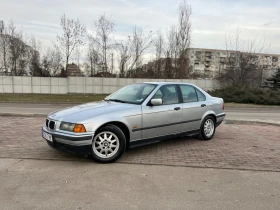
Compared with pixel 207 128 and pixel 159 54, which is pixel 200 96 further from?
pixel 159 54

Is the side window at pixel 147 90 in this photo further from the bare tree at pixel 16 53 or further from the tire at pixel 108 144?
the bare tree at pixel 16 53

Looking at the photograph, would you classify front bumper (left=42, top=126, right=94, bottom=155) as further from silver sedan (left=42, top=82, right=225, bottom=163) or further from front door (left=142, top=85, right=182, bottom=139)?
front door (left=142, top=85, right=182, bottom=139)

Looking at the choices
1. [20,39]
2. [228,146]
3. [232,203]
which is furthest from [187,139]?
[20,39]

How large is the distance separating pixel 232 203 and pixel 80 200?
1930 millimetres

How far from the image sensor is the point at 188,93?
6238 mm

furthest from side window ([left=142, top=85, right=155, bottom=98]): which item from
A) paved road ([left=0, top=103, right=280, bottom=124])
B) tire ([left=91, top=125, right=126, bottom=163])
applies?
paved road ([left=0, top=103, right=280, bottom=124])

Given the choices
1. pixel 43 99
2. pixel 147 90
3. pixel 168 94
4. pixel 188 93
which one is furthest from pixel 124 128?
pixel 43 99

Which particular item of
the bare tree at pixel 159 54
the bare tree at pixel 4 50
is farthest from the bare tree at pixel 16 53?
the bare tree at pixel 159 54

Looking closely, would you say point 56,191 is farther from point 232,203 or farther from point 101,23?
point 101,23

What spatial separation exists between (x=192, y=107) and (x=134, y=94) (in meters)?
1.48

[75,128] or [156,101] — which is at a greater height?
[156,101]

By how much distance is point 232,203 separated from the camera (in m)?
3.25

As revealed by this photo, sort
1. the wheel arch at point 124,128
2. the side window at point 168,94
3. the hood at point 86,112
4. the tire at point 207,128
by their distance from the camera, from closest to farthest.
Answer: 1. the hood at point 86,112
2. the wheel arch at point 124,128
3. the side window at point 168,94
4. the tire at point 207,128

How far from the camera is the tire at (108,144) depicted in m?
4.62
